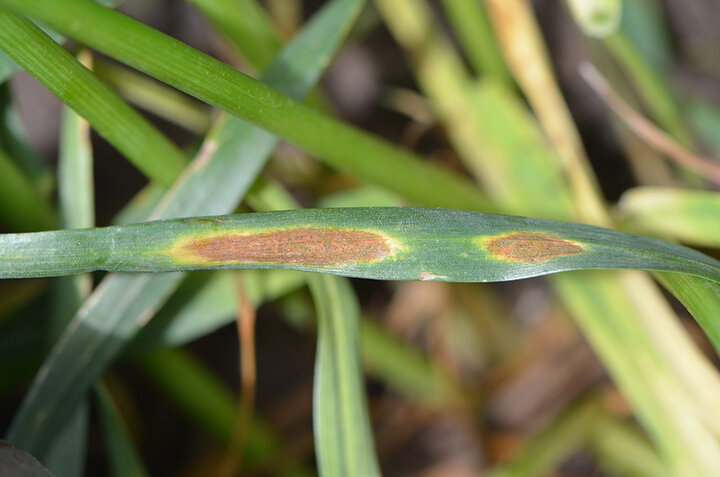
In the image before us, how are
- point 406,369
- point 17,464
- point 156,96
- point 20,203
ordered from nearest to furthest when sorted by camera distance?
1. point 17,464
2. point 20,203
3. point 156,96
4. point 406,369

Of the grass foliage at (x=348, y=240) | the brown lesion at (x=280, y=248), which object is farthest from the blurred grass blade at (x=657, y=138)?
the brown lesion at (x=280, y=248)

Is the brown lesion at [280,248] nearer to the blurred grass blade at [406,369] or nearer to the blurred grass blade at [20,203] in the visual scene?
the blurred grass blade at [20,203]

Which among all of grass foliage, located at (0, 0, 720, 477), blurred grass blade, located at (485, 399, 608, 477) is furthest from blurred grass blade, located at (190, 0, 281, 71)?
blurred grass blade, located at (485, 399, 608, 477)

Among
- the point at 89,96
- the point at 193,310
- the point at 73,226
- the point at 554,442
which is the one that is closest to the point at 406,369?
the point at 554,442

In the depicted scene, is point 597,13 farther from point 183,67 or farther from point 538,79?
point 183,67

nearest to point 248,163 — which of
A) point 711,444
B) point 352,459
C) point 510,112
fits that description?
point 352,459

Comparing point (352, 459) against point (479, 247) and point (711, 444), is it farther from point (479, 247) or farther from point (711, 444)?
point (711, 444)
